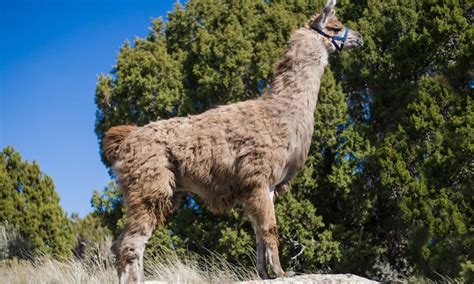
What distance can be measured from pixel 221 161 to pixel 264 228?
34.4 inches

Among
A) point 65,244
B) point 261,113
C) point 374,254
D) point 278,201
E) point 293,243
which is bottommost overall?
point 374,254

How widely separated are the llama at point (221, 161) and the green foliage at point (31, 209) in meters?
9.77

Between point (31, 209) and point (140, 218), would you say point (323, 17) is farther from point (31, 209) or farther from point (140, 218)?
point (31, 209)

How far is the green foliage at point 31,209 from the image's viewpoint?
54.3 feet

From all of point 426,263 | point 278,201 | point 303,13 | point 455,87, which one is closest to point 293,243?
point 278,201

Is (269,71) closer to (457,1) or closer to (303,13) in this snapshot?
(303,13)

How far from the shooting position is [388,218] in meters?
13.9

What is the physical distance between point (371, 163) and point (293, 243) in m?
2.31

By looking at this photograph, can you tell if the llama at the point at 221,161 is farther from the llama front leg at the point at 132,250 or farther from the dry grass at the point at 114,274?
the dry grass at the point at 114,274

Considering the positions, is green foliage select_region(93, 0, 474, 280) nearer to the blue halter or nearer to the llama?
the blue halter

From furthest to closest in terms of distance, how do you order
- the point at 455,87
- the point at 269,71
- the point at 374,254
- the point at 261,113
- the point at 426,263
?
the point at 269,71
the point at 374,254
the point at 455,87
the point at 426,263
the point at 261,113

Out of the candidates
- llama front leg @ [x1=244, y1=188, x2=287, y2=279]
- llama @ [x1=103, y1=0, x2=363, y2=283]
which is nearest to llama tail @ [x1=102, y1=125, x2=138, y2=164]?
llama @ [x1=103, y1=0, x2=363, y2=283]

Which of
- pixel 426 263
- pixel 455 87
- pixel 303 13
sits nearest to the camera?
pixel 426 263

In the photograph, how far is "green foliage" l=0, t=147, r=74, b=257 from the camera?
54.3 feet
